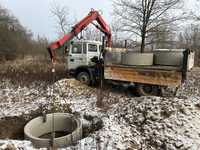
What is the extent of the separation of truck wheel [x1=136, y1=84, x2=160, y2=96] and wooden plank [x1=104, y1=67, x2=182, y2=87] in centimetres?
37

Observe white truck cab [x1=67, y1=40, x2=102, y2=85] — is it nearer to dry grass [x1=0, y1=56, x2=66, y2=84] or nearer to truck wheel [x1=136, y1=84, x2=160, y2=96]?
dry grass [x1=0, y1=56, x2=66, y2=84]

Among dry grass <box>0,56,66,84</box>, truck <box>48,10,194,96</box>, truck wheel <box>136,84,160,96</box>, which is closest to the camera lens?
truck <box>48,10,194,96</box>

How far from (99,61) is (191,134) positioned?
5088 millimetres

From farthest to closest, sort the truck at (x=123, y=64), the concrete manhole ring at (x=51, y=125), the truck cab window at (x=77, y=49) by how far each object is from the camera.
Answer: the truck cab window at (x=77, y=49) → the truck at (x=123, y=64) → the concrete manhole ring at (x=51, y=125)

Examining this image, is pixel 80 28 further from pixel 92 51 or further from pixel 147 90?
pixel 147 90

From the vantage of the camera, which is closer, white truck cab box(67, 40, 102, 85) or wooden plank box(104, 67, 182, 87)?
wooden plank box(104, 67, 182, 87)

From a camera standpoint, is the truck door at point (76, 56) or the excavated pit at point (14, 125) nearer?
the excavated pit at point (14, 125)

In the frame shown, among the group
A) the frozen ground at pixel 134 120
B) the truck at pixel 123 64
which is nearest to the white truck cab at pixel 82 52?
the truck at pixel 123 64

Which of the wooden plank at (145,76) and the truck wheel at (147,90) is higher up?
the wooden plank at (145,76)

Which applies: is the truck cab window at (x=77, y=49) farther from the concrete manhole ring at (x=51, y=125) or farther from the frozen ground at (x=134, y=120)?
the concrete manhole ring at (x=51, y=125)

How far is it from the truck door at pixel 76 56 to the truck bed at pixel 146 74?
171 centimetres

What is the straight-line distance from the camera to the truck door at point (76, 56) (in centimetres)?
881

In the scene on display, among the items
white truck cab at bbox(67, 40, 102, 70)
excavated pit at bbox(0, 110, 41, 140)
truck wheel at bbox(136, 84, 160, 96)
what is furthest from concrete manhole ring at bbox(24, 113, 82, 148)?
white truck cab at bbox(67, 40, 102, 70)

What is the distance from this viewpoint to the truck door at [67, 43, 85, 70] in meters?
8.81
